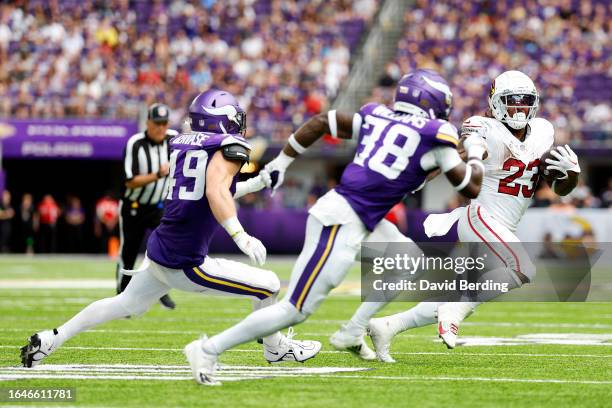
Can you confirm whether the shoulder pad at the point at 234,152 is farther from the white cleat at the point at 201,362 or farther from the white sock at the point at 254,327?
the white cleat at the point at 201,362

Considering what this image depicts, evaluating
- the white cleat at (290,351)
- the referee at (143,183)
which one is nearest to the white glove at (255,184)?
the white cleat at (290,351)

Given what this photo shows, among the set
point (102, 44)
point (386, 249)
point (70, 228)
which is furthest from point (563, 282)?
point (102, 44)

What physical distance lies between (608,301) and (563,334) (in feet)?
14.1

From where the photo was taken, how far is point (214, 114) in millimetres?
6531

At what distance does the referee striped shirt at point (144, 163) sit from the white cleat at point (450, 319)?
12.9 feet

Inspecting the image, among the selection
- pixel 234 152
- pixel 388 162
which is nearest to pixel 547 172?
pixel 388 162

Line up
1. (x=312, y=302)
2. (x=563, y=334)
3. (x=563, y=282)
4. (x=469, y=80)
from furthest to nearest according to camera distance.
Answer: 1. (x=469, y=80)
2. (x=563, y=282)
3. (x=563, y=334)
4. (x=312, y=302)

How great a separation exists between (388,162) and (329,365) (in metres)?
1.50

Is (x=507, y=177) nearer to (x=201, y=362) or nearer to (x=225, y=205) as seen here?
(x=225, y=205)

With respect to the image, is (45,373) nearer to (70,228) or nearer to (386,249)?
(386,249)

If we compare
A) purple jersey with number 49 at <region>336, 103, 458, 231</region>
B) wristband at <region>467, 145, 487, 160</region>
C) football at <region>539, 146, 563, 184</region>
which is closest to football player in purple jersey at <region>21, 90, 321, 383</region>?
purple jersey with number 49 at <region>336, 103, 458, 231</region>

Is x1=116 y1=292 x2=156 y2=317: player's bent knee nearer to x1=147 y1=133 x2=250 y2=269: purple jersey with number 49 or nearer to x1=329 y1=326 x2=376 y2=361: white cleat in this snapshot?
x1=147 y1=133 x2=250 y2=269: purple jersey with number 49

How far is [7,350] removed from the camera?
7.60m

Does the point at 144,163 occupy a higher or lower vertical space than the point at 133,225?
higher
